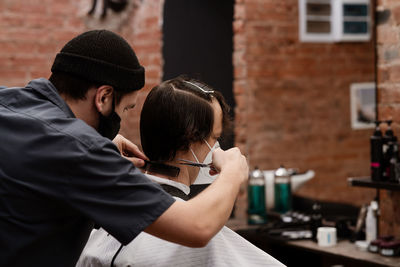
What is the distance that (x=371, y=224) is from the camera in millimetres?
2777

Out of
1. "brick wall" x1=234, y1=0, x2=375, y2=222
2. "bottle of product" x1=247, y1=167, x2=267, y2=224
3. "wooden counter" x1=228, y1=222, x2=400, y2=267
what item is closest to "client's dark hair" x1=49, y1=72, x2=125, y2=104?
"wooden counter" x1=228, y1=222, x2=400, y2=267

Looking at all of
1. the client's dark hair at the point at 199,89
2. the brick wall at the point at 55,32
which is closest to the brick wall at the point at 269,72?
the brick wall at the point at 55,32

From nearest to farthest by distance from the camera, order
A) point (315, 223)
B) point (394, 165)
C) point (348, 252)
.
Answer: point (394, 165)
point (348, 252)
point (315, 223)

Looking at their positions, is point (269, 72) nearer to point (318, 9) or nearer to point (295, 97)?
point (295, 97)

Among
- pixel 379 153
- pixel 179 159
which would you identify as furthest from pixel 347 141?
pixel 179 159

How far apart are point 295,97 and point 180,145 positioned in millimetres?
2937

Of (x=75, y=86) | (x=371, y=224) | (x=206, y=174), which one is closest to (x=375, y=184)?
(x=371, y=224)

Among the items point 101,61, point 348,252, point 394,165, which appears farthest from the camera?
point 348,252

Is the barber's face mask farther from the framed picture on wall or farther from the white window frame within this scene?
the framed picture on wall

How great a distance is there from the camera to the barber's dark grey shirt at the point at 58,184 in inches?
48.5

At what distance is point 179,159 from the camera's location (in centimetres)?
179

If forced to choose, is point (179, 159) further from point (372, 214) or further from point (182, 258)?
point (372, 214)

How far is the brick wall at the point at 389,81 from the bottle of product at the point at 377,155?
99mm

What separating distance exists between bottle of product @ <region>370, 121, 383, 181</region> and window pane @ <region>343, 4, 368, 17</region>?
1796 millimetres
